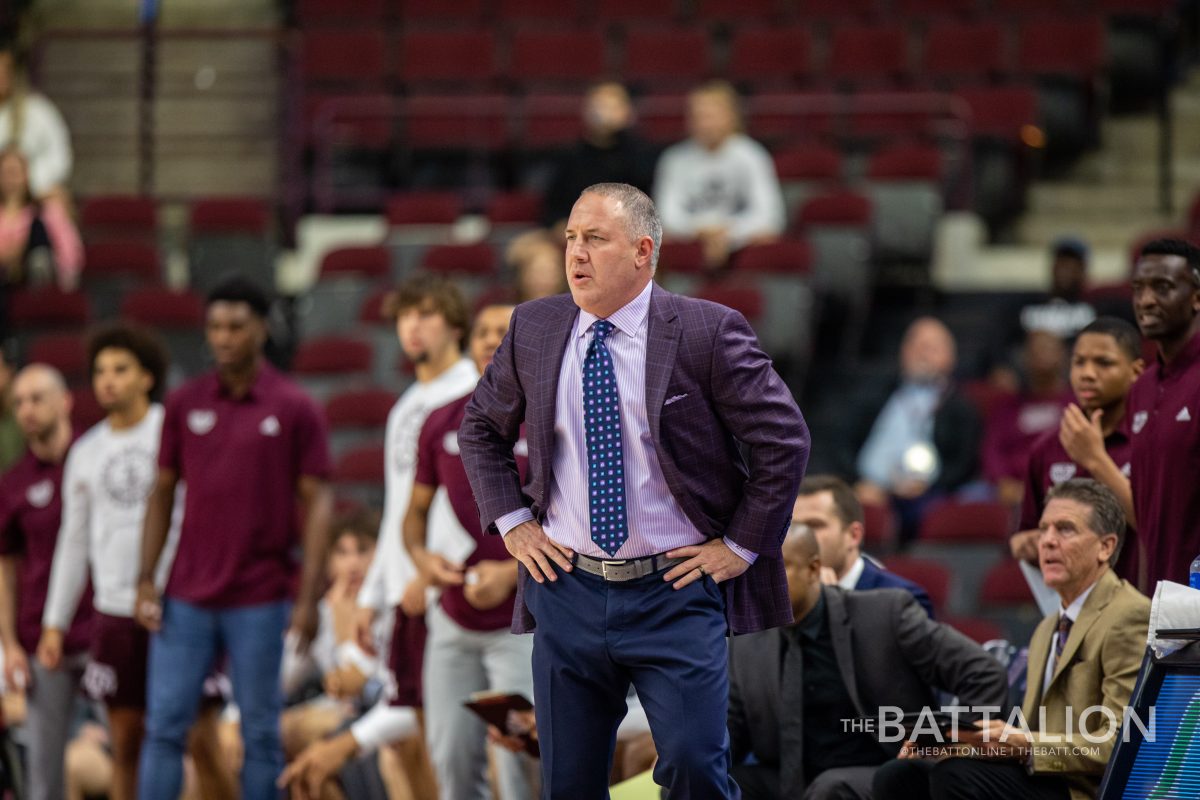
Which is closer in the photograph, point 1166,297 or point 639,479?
point 639,479

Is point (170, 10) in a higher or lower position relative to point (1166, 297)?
higher

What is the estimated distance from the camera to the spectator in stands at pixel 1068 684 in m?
4.35

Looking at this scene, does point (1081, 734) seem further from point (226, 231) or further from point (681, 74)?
point (681, 74)

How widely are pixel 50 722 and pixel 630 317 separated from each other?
3.34 metres

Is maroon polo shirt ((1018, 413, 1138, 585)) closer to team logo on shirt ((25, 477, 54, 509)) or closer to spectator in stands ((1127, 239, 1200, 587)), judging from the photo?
spectator in stands ((1127, 239, 1200, 587))

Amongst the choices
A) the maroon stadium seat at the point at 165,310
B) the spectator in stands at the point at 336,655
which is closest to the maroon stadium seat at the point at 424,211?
the maroon stadium seat at the point at 165,310

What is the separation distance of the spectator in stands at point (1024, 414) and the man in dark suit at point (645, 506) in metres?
4.32

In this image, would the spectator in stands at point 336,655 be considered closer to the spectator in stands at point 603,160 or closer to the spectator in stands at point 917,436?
the spectator in stands at point 917,436

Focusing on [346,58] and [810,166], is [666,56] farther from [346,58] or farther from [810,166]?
[346,58]

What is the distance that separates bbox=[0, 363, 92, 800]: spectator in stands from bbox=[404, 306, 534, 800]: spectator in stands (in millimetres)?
1633

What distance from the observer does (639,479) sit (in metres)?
3.92

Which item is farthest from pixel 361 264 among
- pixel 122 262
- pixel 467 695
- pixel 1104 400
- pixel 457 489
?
pixel 1104 400

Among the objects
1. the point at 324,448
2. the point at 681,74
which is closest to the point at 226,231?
the point at 681,74

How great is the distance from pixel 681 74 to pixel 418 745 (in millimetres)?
7037
